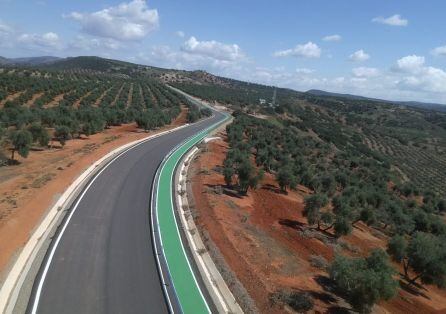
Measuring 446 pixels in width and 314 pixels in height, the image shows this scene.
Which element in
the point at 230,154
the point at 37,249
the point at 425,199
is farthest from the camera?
the point at 425,199

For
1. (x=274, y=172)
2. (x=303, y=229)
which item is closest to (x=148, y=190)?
(x=303, y=229)

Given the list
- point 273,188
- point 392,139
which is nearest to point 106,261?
point 273,188

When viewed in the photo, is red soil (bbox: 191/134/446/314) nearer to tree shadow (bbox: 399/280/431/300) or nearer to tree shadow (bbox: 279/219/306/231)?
tree shadow (bbox: 279/219/306/231)

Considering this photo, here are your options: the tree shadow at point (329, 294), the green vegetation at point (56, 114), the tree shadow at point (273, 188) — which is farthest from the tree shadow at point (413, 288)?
the green vegetation at point (56, 114)

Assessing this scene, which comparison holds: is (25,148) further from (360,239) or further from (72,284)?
(360,239)

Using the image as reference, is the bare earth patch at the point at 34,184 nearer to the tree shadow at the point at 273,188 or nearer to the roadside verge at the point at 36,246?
the roadside verge at the point at 36,246

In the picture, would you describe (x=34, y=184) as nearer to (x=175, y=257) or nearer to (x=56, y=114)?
(x=175, y=257)
